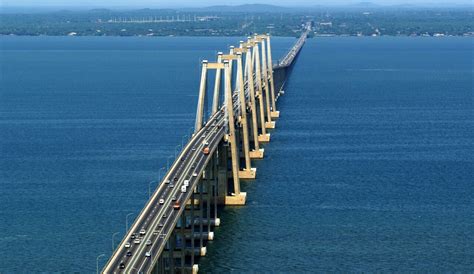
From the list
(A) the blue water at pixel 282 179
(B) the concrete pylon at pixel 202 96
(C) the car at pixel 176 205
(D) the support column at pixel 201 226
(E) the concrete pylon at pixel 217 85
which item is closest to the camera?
(C) the car at pixel 176 205

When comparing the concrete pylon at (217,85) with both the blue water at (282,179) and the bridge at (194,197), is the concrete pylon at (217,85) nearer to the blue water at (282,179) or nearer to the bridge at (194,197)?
the bridge at (194,197)

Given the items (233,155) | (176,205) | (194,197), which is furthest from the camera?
(233,155)

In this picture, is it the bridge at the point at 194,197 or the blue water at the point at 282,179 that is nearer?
the bridge at the point at 194,197

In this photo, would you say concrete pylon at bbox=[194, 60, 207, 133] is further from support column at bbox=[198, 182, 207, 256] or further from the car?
the car

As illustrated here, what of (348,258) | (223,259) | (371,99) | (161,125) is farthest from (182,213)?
(371,99)

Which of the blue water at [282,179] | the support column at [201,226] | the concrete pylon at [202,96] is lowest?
the blue water at [282,179]

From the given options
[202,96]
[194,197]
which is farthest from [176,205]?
[202,96]

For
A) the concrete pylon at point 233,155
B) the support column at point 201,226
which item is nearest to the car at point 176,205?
the support column at point 201,226

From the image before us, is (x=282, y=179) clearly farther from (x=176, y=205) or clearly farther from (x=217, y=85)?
(x=176, y=205)

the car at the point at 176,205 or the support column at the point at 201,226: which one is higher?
the car at the point at 176,205

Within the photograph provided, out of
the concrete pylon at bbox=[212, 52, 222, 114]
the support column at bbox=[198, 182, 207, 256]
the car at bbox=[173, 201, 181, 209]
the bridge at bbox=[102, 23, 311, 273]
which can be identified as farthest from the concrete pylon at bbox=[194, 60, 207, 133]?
the car at bbox=[173, 201, 181, 209]
